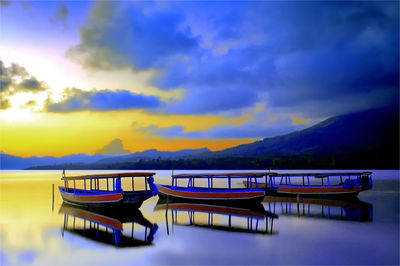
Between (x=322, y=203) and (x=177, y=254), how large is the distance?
76.8 ft

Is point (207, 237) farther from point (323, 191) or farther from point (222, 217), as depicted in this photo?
point (323, 191)

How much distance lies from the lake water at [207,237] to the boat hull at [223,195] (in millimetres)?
1851

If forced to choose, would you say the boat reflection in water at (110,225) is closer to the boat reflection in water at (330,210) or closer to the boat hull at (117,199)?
the boat hull at (117,199)

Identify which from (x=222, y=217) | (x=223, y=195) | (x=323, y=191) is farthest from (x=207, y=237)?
(x=323, y=191)

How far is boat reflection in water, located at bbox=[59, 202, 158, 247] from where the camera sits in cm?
1999

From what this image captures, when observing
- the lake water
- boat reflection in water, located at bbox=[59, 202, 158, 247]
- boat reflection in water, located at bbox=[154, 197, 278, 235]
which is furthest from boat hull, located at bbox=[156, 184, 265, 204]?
boat reflection in water, located at bbox=[59, 202, 158, 247]

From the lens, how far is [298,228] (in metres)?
23.0

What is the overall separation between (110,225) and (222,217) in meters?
8.50

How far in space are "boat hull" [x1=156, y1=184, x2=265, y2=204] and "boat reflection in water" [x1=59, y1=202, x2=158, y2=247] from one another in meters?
6.20

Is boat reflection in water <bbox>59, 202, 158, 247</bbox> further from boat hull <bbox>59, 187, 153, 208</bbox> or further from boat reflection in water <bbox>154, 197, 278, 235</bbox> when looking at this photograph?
boat reflection in water <bbox>154, 197, 278, 235</bbox>

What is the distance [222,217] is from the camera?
2689 centimetres

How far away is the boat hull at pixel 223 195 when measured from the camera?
3134cm

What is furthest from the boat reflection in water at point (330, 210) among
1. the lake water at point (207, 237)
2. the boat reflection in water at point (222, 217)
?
the boat reflection in water at point (222, 217)

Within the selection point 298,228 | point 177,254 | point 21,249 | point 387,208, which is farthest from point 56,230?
point 387,208
